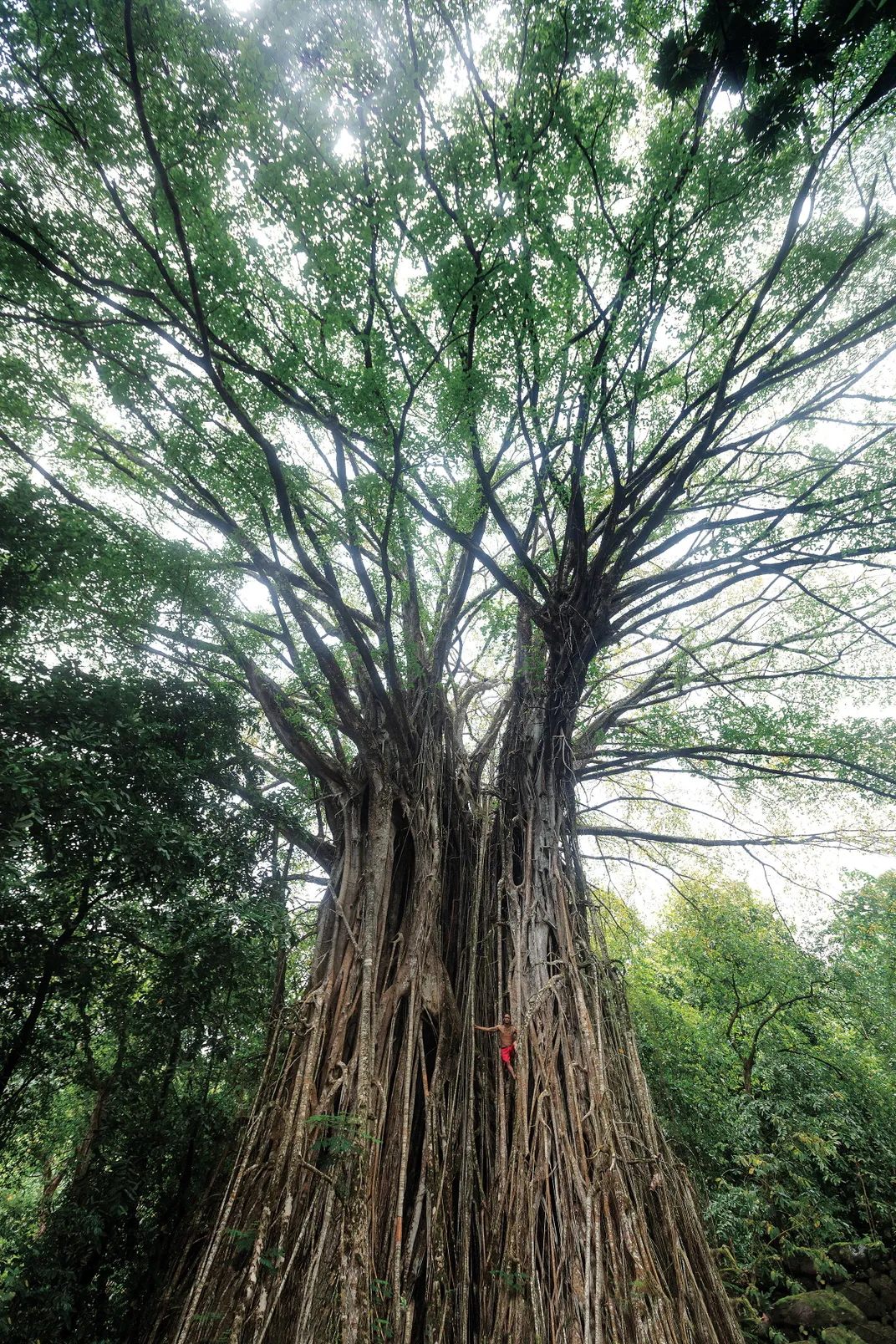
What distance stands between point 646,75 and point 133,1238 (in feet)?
22.8

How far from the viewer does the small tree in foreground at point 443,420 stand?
7.33 ft

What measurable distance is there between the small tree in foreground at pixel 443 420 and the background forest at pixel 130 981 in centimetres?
48

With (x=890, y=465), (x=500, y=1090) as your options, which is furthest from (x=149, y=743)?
(x=890, y=465)

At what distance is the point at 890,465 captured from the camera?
11.1ft

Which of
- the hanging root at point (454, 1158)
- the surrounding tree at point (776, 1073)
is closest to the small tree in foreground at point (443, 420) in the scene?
the hanging root at point (454, 1158)

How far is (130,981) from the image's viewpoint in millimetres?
3299

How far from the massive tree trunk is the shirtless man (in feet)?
0.22

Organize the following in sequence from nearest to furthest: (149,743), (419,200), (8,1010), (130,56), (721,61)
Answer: (130,56)
(721,61)
(419,200)
(8,1010)
(149,743)

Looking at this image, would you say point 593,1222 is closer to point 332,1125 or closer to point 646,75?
point 332,1125

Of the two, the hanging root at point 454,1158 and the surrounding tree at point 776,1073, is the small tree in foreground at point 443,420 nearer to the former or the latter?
the hanging root at point 454,1158

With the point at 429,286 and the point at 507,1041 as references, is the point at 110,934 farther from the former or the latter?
the point at 429,286

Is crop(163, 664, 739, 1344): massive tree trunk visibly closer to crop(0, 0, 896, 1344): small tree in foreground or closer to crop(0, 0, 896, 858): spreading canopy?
crop(0, 0, 896, 1344): small tree in foreground

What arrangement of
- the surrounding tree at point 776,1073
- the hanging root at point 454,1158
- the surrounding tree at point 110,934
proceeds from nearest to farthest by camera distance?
the hanging root at point 454,1158 → the surrounding tree at point 110,934 → the surrounding tree at point 776,1073

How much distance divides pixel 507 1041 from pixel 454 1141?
504mm
